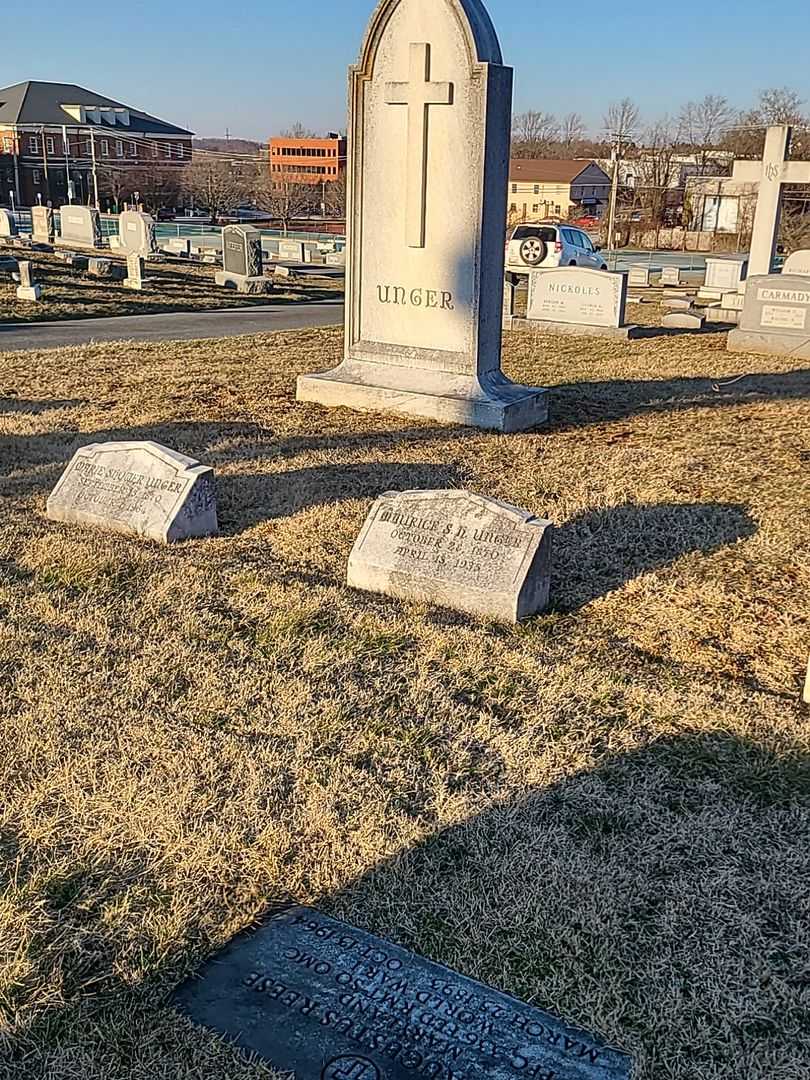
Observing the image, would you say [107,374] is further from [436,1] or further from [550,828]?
[550,828]

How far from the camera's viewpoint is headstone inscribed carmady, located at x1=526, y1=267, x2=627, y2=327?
13703 mm

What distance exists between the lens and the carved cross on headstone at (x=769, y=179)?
51.6 feet

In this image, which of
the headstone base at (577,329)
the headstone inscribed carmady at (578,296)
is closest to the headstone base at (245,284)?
the headstone base at (577,329)

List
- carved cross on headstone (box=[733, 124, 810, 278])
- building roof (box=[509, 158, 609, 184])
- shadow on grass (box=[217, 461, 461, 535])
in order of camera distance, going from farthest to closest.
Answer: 1. building roof (box=[509, 158, 609, 184])
2. carved cross on headstone (box=[733, 124, 810, 278])
3. shadow on grass (box=[217, 461, 461, 535])

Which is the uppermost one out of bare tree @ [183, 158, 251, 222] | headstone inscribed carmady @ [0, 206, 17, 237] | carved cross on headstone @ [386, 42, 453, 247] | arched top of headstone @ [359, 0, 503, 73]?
bare tree @ [183, 158, 251, 222]

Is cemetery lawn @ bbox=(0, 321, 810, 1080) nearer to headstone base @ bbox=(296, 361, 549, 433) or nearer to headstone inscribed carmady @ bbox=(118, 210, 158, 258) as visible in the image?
headstone base @ bbox=(296, 361, 549, 433)

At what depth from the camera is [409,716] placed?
3484 millimetres

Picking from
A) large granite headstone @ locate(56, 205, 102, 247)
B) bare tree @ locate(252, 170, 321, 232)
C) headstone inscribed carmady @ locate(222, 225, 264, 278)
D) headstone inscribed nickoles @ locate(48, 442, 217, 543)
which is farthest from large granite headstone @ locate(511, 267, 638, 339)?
bare tree @ locate(252, 170, 321, 232)

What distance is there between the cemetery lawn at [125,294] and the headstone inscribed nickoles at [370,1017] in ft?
48.8

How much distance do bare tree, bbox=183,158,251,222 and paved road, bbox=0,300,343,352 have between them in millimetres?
36105

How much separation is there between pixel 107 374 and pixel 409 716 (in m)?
7.75

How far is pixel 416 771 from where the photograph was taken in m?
3.15

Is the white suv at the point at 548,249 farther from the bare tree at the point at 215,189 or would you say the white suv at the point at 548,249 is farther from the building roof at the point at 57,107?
the building roof at the point at 57,107

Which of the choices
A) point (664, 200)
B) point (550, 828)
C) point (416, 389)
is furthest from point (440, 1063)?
point (664, 200)
